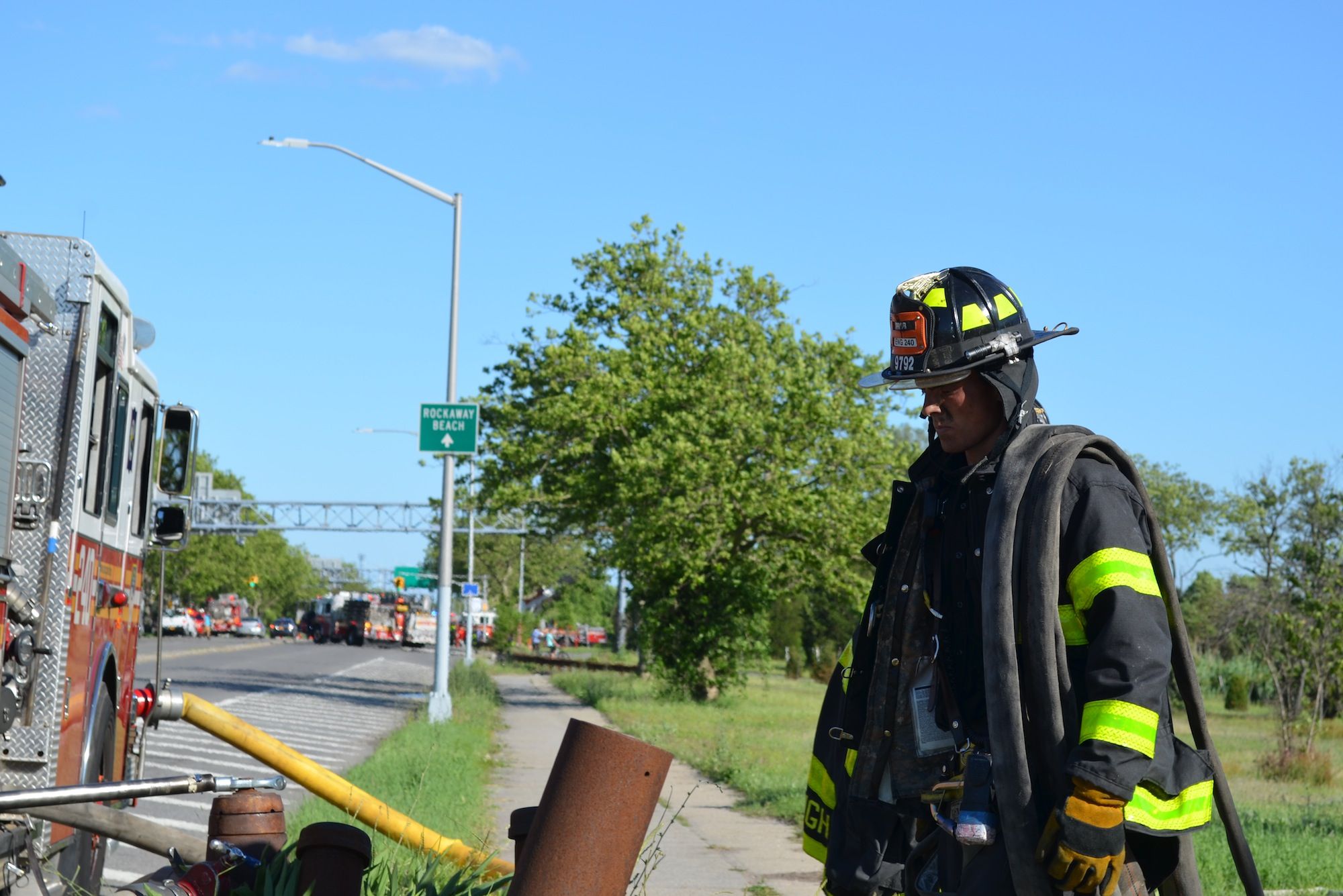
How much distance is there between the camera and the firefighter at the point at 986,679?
3209 mm

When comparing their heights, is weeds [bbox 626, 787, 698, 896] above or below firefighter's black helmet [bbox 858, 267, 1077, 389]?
below

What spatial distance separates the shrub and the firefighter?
43.5 feet

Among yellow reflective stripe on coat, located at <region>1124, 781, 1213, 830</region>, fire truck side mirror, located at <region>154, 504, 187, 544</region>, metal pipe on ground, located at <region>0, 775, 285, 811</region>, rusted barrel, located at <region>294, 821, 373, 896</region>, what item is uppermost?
fire truck side mirror, located at <region>154, 504, 187, 544</region>

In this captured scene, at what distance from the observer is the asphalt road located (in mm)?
11469

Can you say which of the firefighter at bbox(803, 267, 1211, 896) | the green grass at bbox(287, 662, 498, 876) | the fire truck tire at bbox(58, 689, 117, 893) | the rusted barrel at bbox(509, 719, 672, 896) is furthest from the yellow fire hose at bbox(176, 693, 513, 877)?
→ the rusted barrel at bbox(509, 719, 672, 896)

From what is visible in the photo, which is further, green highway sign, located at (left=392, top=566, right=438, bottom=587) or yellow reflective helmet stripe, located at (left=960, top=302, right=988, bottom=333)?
green highway sign, located at (left=392, top=566, right=438, bottom=587)

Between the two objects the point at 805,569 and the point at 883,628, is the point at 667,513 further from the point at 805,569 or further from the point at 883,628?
the point at 883,628

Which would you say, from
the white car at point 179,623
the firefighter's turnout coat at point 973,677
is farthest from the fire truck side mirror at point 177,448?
the white car at point 179,623

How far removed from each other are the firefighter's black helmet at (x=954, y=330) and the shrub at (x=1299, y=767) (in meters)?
13.4

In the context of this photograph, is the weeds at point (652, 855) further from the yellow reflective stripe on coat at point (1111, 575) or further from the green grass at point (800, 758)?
the green grass at point (800, 758)

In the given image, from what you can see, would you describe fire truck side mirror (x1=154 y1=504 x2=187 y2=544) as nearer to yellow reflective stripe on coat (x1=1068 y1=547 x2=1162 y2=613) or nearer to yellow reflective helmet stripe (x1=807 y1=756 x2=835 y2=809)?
yellow reflective helmet stripe (x1=807 y1=756 x2=835 y2=809)

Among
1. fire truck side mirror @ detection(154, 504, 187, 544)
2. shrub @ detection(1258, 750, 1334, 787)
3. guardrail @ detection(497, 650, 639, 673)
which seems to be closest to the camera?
fire truck side mirror @ detection(154, 504, 187, 544)

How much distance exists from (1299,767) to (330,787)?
11.9 m

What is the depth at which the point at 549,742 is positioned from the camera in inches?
743
